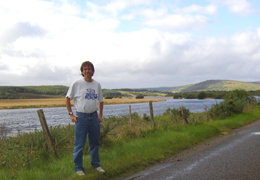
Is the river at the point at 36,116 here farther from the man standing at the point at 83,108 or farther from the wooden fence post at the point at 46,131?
the man standing at the point at 83,108

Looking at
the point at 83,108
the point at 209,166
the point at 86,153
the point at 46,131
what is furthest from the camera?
the point at 86,153

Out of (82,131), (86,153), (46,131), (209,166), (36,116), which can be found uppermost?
(82,131)

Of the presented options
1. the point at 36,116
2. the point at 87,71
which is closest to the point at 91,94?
the point at 87,71

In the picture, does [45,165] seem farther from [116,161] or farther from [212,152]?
[212,152]

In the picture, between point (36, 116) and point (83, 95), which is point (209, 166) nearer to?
point (83, 95)

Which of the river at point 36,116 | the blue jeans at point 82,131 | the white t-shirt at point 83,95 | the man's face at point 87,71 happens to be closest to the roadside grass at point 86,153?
the blue jeans at point 82,131

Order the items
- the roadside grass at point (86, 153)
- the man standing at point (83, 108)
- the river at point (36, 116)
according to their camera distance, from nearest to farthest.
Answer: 1. the man standing at point (83, 108)
2. the roadside grass at point (86, 153)
3. the river at point (36, 116)

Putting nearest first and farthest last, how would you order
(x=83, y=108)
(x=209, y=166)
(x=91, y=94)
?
(x=83, y=108), (x=91, y=94), (x=209, y=166)

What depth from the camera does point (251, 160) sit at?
21.2 feet

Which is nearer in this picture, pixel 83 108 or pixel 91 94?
pixel 83 108

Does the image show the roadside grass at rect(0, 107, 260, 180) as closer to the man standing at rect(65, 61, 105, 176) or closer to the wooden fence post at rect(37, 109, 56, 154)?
the wooden fence post at rect(37, 109, 56, 154)

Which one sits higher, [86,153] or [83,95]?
[83,95]

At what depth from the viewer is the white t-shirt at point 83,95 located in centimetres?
498

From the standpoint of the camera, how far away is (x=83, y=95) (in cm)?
499
